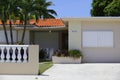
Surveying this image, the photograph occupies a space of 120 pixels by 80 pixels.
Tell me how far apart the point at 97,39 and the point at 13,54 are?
10.6 meters

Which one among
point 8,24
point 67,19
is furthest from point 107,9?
point 67,19

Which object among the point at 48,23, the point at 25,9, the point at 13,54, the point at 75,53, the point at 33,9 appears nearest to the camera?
the point at 13,54

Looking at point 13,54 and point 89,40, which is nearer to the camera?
point 13,54

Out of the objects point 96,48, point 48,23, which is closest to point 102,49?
point 96,48

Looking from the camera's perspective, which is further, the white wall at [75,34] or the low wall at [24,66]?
the white wall at [75,34]

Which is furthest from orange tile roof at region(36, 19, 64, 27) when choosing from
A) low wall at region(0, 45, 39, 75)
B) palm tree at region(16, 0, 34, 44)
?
low wall at region(0, 45, 39, 75)

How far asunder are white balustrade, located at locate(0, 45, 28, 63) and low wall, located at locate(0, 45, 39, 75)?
11cm

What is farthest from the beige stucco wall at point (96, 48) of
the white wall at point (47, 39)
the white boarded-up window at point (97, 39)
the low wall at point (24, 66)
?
the low wall at point (24, 66)

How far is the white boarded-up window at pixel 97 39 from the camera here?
81.5ft

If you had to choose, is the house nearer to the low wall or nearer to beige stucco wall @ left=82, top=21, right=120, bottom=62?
beige stucco wall @ left=82, top=21, right=120, bottom=62

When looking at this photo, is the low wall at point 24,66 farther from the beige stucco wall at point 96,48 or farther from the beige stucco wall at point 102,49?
the beige stucco wall at point 102,49

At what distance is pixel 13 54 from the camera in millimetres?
15344

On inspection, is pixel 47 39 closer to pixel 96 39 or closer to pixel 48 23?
pixel 48 23

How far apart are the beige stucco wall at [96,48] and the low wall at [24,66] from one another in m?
10.0
